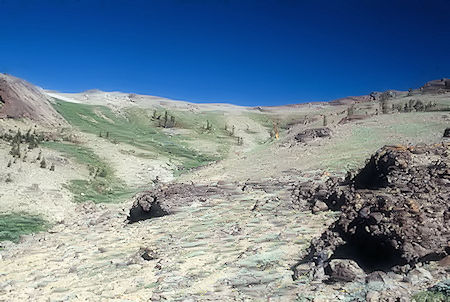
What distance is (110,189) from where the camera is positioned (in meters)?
15.6

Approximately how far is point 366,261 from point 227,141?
27.0 metres

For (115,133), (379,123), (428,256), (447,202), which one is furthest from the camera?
(115,133)

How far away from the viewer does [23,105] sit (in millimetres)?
25484

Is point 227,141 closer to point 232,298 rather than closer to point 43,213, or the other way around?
point 43,213

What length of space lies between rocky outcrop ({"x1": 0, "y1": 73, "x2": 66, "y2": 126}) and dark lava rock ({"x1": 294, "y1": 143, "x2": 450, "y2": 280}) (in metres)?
23.9

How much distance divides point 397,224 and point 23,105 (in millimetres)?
27072

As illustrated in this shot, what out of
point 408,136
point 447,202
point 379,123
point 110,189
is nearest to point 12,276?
point 447,202

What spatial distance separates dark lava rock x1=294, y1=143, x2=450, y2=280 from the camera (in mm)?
4680

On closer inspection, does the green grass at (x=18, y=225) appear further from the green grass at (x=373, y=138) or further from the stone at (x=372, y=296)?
the green grass at (x=373, y=138)

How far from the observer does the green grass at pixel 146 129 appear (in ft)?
81.7

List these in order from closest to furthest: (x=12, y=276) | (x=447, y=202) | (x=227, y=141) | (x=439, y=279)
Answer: (x=439, y=279) < (x=447, y=202) < (x=12, y=276) < (x=227, y=141)

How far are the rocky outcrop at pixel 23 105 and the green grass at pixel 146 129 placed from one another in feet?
5.64

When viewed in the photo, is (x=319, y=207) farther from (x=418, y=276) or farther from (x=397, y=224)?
(x=418, y=276)

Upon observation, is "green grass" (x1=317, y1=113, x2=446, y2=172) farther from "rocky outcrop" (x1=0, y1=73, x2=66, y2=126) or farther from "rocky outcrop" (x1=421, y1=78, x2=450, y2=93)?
"rocky outcrop" (x1=421, y1=78, x2=450, y2=93)
